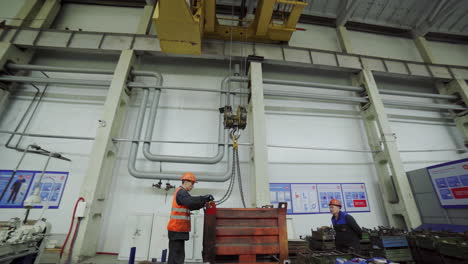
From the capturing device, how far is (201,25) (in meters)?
4.77

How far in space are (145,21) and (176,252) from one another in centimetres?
691

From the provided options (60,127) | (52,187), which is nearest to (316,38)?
(60,127)

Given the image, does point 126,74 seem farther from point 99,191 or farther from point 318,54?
point 318,54

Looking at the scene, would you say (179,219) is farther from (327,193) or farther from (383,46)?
(383,46)

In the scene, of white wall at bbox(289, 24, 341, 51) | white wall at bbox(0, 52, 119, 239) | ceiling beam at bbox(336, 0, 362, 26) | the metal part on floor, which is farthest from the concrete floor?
ceiling beam at bbox(336, 0, 362, 26)

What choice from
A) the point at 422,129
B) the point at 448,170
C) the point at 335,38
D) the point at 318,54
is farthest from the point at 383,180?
the point at 335,38

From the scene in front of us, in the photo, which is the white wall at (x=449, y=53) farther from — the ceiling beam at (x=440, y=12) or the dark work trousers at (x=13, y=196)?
the dark work trousers at (x=13, y=196)

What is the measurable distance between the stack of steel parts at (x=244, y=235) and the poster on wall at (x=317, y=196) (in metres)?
2.89

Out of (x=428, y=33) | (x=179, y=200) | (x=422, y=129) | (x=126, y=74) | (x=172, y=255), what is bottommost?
(x=172, y=255)

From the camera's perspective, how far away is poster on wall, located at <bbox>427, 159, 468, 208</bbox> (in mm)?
3779

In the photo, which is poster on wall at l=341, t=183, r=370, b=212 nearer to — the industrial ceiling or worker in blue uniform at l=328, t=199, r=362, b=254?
worker in blue uniform at l=328, t=199, r=362, b=254

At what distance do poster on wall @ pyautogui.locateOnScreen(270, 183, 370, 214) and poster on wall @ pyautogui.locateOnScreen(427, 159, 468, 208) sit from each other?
1461mm

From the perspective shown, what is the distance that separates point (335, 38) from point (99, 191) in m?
9.06

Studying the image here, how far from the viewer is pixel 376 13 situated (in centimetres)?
746
